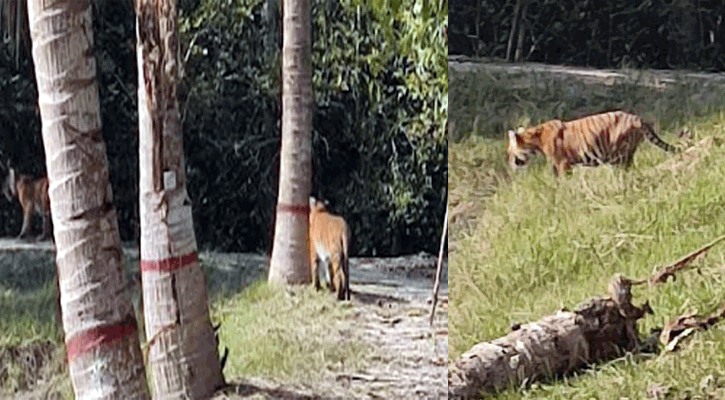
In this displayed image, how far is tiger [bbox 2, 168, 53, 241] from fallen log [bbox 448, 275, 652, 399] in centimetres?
83

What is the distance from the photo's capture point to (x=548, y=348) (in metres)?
2.26

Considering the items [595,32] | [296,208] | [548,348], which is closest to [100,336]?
[296,208]

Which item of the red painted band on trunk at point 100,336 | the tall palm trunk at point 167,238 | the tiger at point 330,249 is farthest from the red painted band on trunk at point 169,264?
the tiger at point 330,249

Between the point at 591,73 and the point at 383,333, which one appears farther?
the point at 383,333

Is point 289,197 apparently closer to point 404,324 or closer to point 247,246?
point 247,246

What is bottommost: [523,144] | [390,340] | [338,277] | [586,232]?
[390,340]

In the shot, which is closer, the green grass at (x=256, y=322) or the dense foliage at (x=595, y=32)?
the dense foliage at (x=595, y=32)

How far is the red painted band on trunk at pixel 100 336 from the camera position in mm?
2287

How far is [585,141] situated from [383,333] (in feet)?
1.77

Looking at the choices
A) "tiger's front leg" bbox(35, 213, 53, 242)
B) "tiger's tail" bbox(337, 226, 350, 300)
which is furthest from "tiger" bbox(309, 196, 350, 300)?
"tiger's front leg" bbox(35, 213, 53, 242)

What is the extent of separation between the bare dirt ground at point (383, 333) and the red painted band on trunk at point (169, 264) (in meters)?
0.04

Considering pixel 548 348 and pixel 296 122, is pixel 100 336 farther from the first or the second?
pixel 548 348

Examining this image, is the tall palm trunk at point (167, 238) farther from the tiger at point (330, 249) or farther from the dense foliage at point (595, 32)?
the dense foliage at point (595, 32)

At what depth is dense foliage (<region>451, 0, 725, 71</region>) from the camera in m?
2.19
